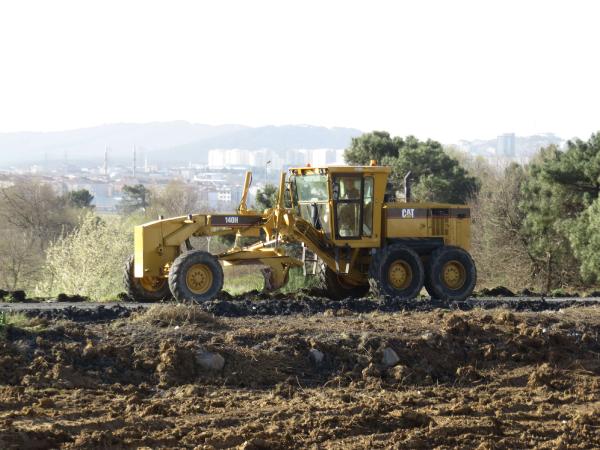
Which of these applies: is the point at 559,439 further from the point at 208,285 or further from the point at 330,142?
the point at 330,142

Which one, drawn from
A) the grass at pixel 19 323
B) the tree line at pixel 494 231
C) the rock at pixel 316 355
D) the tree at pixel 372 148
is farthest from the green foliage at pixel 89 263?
the rock at pixel 316 355

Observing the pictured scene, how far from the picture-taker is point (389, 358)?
1311 centimetres

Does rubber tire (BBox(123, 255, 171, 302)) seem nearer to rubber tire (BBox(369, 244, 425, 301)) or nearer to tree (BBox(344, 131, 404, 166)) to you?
rubber tire (BBox(369, 244, 425, 301))

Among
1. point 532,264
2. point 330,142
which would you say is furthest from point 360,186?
point 330,142

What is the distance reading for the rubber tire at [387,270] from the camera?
758 inches

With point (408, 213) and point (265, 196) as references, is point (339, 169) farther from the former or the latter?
point (265, 196)

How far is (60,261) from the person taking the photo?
140ft

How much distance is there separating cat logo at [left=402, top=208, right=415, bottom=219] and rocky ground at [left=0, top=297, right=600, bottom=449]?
13.7 ft

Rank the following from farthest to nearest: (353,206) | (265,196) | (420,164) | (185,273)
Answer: (420,164), (265,196), (353,206), (185,273)

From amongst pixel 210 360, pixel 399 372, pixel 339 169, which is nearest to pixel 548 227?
pixel 339 169

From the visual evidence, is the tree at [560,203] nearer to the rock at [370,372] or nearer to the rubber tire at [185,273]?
the rubber tire at [185,273]

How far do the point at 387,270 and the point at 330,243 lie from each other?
1184 mm

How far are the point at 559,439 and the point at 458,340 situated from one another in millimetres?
4158

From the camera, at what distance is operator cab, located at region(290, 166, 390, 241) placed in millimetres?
19359
